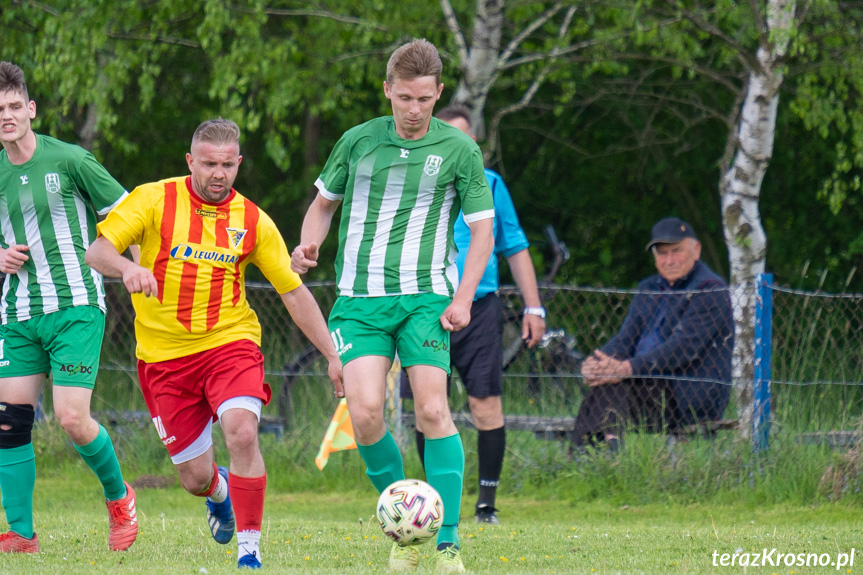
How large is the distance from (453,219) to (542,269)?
34.2 feet

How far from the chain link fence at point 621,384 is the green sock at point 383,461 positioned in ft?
9.35

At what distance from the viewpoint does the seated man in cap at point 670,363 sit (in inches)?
302

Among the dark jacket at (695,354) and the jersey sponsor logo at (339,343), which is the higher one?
the jersey sponsor logo at (339,343)

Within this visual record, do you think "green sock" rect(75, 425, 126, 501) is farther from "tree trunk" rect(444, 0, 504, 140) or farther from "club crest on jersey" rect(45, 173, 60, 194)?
"tree trunk" rect(444, 0, 504, 140)

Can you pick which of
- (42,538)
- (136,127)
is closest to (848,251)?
(136,127)

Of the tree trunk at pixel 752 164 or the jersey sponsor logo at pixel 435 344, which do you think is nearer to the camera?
the jersey sponsor logo at pixel 435 344

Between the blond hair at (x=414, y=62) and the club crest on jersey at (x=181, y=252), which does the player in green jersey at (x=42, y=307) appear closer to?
the club crest on jersey at (x=181, y=252)

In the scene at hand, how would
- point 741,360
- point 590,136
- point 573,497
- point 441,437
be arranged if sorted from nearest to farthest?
point 441,437 < point 573,497 < point 741,360 < point 590,136

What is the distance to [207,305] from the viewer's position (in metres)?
A: 4.98

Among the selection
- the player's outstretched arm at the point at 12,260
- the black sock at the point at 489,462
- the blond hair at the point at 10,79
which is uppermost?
the blond hair at the point at 10,79

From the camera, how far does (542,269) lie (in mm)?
15391

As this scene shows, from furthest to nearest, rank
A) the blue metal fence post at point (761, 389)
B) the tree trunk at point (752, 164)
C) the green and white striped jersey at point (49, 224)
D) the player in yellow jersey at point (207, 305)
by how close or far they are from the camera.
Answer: the tree trunk at point (752, 164), the blue metal fence post at point (761, 389), the green and white striped jersey at point (49, 224), the player in yellow jersey at point (207, 305)

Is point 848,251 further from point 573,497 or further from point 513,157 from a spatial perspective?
point 573,497

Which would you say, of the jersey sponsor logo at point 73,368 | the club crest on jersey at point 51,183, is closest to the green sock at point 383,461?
the jersey sponsor logo at point 73,368
